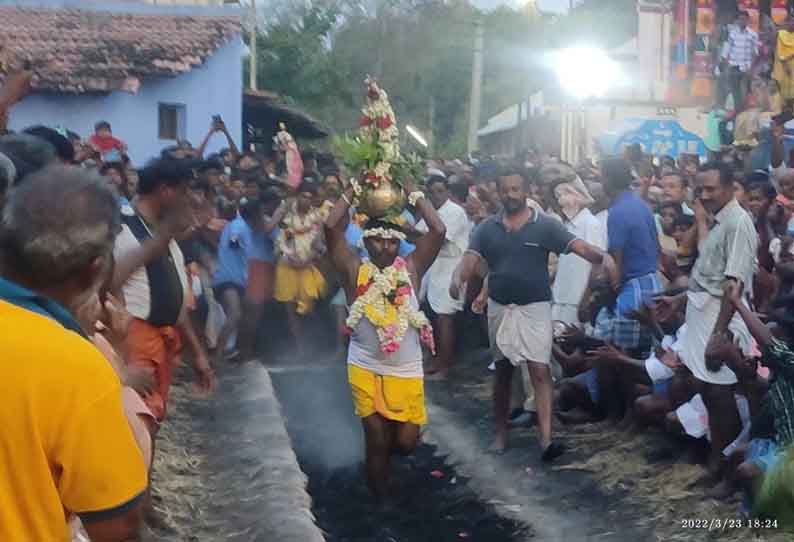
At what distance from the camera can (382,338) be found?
908cm

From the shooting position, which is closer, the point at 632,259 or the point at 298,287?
the point at 632,259

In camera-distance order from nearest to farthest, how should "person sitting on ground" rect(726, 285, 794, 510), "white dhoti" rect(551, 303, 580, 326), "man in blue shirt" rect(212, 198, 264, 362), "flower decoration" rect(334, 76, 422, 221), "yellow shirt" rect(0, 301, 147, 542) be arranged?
"yellow shirt" rect(0, 301, 147, 542), "person sitting on ground" rect(726, 285, 794, 510), "flower decoration" rect(334, 76, 422, 221), "white dhoti" rect(551, 303, 580, 326), "man in blue shirt" rect(212, 198, 264, 362)

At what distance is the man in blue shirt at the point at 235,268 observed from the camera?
50.6 ft

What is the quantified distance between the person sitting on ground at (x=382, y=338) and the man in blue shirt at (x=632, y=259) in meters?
2.19

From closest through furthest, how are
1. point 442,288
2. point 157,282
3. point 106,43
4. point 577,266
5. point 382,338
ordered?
point 157,282, point 382,338, point 577,266, point 442,288, point 106,43

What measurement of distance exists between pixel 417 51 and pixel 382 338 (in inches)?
1693

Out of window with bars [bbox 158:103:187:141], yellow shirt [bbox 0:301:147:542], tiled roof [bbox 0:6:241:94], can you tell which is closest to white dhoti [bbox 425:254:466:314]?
tiled roof [bbox 0:6:241:94]

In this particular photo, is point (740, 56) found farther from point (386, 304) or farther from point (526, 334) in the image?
point (386, 304)

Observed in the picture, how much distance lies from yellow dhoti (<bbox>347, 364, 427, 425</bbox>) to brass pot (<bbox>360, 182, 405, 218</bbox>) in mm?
1022

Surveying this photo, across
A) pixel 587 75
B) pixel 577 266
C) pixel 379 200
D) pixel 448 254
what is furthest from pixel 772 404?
pixel 587 75

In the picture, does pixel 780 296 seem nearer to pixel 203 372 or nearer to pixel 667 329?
pixel 667 329

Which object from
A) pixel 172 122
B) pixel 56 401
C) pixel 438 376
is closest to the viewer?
pixel 56 401

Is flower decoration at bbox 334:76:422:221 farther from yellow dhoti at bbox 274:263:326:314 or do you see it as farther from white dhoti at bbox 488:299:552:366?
yellow dhoti at bbox 274:263:326:314

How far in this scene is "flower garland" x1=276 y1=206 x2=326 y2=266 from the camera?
50.8 ft
